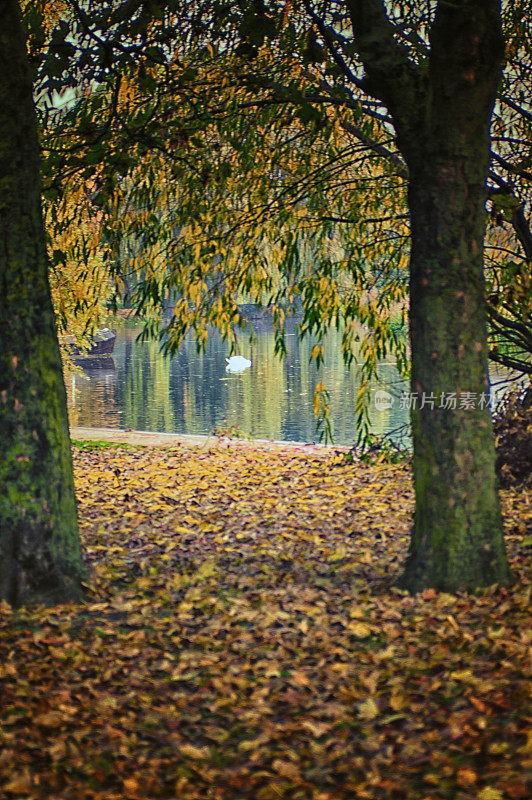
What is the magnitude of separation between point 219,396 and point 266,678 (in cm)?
1832

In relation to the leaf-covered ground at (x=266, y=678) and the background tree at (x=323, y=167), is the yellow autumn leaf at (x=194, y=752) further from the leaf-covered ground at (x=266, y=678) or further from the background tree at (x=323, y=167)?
the background tree at (x=323, y=167)

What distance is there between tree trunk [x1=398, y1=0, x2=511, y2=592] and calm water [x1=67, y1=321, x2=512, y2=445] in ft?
14.1

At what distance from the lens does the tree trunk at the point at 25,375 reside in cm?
450

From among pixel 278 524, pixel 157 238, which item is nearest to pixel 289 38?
pixel 157 238

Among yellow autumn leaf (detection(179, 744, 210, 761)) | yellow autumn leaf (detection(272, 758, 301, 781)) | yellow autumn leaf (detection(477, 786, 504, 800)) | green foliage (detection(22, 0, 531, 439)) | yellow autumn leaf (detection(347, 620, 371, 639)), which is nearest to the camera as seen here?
yellow autumn leaf (detection(477, 786, 504, 800))

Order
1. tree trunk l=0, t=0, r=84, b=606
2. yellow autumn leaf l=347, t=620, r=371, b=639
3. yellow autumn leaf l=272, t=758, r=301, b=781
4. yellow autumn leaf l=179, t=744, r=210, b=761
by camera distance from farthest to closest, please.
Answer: tree trunk l=0, t=0, r=84, b=606, yellow autumn leaf l=347, t=620, r=371, b=639, yellow autumn leaf l=179, t=744, r=210, b=761, yellow autumn leaf l=272, t=758, r=301, b=781

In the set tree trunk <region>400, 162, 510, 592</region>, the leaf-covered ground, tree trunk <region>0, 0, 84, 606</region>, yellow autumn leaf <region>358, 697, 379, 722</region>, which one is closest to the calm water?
the leaf-covered ground

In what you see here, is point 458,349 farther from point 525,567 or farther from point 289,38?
point 289,38

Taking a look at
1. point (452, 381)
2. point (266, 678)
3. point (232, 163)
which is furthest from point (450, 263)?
point (232, 163)

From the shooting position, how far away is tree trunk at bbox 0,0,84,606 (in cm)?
450

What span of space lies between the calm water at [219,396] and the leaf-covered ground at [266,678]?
3.92m

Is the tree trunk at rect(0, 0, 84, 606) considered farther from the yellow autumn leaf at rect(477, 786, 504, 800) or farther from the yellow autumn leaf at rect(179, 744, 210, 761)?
the yellow autumn leaf at rect(477, 786, 504, 800)

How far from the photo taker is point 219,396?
2198 centimetres

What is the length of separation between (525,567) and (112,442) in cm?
807
